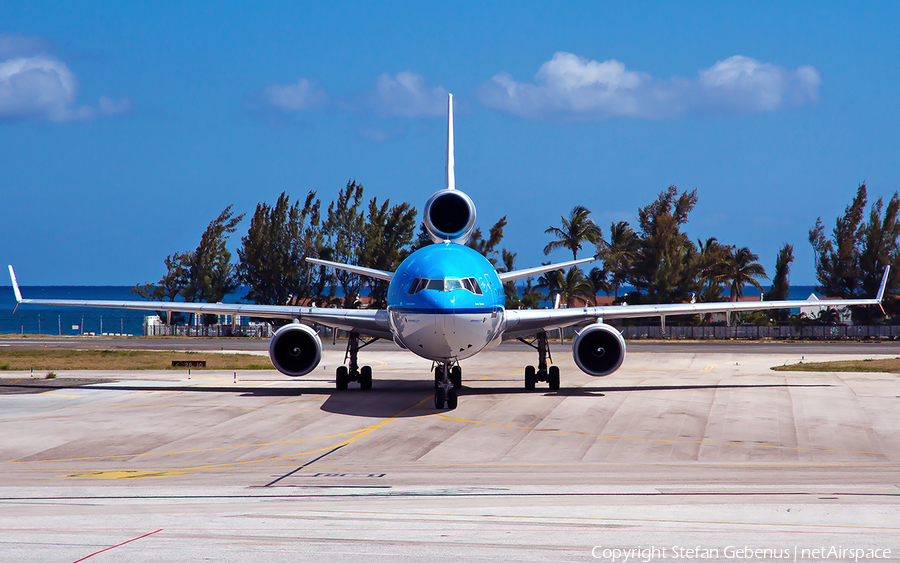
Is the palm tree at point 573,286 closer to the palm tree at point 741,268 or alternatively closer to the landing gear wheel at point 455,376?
the palm tree at point 741,268

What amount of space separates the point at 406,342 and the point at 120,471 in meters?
9.15

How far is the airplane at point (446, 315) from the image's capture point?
2081 cm

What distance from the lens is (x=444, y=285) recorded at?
20734mm

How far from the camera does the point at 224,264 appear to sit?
96.1 metres

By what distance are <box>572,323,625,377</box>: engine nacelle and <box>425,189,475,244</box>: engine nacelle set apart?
18.4 feet

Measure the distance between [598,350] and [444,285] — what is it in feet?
23.2

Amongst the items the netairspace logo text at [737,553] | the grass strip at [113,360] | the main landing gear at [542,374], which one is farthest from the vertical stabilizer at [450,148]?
the netairspace logo text at [737,553]

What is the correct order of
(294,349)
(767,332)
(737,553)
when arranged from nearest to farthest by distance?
1. (737,553)
2. (294,349)
3. (767,332)

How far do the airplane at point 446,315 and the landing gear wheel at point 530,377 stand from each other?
0.04 m

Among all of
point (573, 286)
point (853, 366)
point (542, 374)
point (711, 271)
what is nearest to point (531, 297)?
point (573, 286)

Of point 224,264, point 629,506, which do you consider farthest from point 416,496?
point 224,264

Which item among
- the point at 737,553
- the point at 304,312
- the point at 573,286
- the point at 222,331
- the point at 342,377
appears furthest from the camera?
the point at 222,331

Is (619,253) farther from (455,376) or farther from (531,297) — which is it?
(455,376)

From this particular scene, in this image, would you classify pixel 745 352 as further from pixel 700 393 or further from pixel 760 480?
pixel 760 480
